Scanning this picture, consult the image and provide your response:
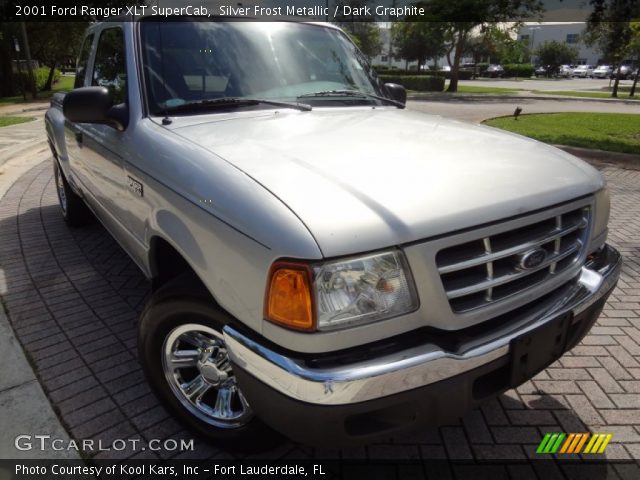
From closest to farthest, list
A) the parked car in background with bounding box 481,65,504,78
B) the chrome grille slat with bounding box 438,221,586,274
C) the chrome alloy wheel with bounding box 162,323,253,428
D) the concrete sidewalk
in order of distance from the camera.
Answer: the chrome grille slat with bounding box 438,221,586,274 < the chrome alloy wheel with bounding box 162,323,253,428 < the concrete sidewalk < the parked car in background with bounding box 481,65,504,78

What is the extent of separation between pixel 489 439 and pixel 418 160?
1403mm

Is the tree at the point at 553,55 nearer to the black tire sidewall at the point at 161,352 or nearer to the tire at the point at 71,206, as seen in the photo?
the tire at the point at 71,206

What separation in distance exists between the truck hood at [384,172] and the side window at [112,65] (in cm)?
70

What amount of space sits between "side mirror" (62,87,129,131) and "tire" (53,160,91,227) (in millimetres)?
2698

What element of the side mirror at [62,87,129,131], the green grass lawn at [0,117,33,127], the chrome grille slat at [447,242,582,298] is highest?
the side mirror at [62,87,129,131]

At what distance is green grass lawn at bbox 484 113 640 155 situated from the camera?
10.3 metres

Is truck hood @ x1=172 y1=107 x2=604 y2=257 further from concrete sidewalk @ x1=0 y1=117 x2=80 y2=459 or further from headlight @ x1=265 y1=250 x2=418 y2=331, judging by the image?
concrete sidewalk @ x1=0 y1=117 x2=80 y2=459

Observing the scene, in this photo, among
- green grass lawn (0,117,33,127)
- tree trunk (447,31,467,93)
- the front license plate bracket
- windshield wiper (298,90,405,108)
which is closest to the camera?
the front license plate bracket

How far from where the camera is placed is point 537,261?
6.24ft

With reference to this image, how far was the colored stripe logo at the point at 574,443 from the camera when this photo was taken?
7.50ft

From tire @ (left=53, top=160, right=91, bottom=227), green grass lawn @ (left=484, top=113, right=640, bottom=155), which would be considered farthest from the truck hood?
green grass lawn @ (left=484, top=113, right=640, bottom=155)

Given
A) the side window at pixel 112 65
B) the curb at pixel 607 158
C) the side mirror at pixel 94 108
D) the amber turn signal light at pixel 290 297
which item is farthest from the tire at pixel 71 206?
the curb at pixel 607 158

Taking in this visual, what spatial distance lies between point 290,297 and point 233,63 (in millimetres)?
1769

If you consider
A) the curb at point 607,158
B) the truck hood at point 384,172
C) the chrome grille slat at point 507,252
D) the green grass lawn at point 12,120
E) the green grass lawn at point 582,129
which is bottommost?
the curb at point 607,158
